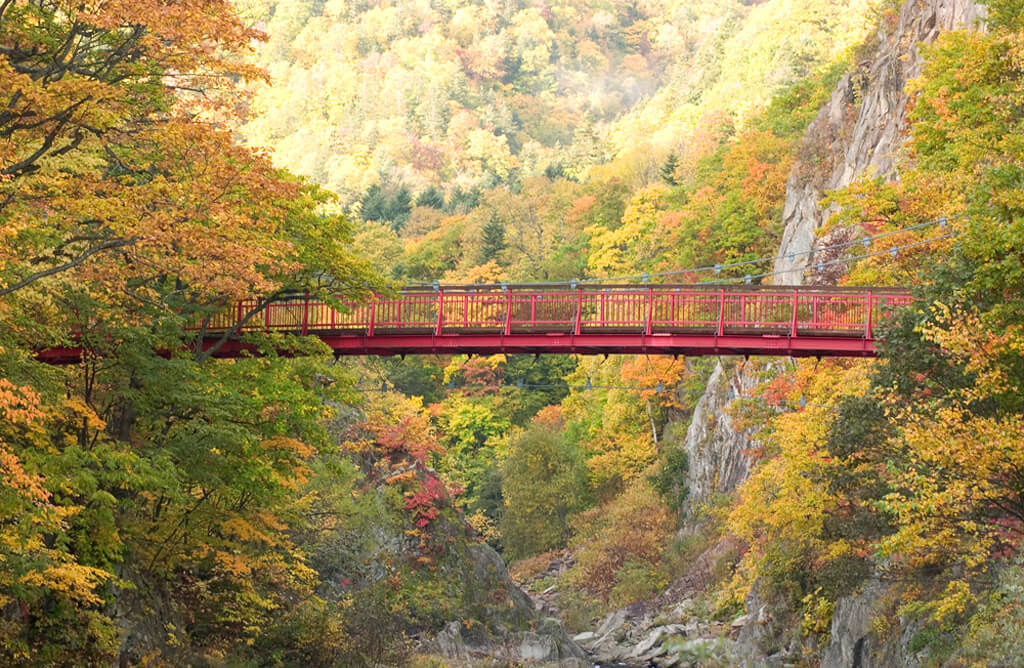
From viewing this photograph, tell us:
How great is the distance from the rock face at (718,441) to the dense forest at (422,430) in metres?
0.23

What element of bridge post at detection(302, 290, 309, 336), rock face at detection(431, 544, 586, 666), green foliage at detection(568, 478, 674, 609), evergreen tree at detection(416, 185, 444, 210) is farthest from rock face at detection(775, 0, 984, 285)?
evergreen tree at detection(416, 185, 444, 210)

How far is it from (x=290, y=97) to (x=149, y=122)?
142 m

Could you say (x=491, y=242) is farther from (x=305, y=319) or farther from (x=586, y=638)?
(x=305, y=319)

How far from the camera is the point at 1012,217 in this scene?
18.6 m

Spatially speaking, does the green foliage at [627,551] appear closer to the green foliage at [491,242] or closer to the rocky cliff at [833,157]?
the rocky cliff at [833,157]

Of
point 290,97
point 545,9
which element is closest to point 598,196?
point 290,97

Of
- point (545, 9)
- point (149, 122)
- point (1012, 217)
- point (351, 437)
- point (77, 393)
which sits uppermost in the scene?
point (545, 9)

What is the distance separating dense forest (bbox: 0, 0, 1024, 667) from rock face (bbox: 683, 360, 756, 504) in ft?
0.76

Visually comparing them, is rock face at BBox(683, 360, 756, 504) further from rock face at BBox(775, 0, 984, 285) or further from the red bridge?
the red bridge

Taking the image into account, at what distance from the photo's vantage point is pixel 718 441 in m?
45.9

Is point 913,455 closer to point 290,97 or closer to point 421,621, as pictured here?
point 421,621

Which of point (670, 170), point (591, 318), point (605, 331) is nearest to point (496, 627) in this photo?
point (591, 318)

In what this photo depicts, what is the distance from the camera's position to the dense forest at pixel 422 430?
17078 millimetres

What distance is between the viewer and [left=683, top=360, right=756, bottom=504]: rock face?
43.5 m
